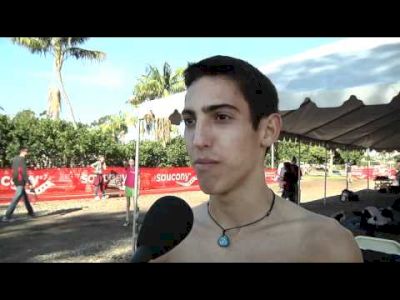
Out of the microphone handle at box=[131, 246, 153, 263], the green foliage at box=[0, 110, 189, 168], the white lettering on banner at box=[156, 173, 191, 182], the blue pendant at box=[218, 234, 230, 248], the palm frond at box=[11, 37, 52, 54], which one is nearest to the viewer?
the microphone handle at box=[131, 246, 153, 263]

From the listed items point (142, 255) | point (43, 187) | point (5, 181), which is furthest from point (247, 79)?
point (43, 187)

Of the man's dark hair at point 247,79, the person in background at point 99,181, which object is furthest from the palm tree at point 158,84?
the man's dark hair at point 247,79

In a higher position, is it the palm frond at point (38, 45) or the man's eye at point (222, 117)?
the palm frond at point (38, 45)

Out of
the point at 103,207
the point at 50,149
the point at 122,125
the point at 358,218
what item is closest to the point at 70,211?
the point at 103,207

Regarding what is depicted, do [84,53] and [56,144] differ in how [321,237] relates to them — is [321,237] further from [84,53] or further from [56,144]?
[84,53]

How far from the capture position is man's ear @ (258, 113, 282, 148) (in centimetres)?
125

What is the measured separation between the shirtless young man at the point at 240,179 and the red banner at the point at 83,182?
12623mm

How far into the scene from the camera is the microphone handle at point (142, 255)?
2.91 feet

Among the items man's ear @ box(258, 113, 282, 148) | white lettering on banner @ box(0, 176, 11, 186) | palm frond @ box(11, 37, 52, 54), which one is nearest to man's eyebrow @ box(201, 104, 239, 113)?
man's ear @ box(258, 113, 282, 148)

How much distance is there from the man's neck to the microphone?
0.74ft

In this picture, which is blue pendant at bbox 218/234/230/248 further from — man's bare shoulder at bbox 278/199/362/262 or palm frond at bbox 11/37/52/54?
palm frond at bbox 11/37/52/54

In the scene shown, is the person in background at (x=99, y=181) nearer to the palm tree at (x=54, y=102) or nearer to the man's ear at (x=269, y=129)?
the palm tree at (x=54, y=102)
